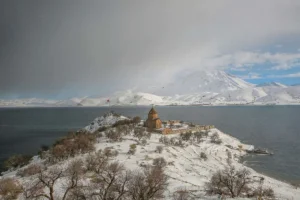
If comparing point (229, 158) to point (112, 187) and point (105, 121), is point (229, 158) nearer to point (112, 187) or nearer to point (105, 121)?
point (112, 187)

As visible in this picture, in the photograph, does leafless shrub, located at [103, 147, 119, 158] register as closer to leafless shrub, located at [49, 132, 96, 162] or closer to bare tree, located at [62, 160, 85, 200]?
leafless shrub, located at [49, 132, 96, 162]

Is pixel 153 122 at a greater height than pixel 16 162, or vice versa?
pixel 153 122

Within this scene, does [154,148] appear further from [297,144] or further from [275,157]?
[297,144]

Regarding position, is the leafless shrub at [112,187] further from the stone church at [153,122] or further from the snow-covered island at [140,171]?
the stone church at [153,122]

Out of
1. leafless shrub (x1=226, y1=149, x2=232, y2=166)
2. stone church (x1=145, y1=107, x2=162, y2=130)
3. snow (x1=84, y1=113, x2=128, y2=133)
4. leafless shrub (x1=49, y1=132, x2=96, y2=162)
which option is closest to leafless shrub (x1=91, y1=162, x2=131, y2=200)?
leafless shrub (x1=49, y1=132, x2=96, y2=162)

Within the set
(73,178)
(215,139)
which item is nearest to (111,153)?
(73,178)

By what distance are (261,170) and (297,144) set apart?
3830cm

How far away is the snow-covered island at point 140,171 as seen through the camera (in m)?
26.0

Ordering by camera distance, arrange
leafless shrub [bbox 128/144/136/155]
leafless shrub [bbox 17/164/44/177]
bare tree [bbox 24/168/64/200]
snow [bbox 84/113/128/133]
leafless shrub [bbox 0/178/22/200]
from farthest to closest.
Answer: snow [bbox 84/113/128/133], leafless shrub [bbox 128/144/136/155], leafless shrub [bbox 17/164/44/177], leafless shrub [bbox 0/178/22/200], bare tree [bbox 24/168/64/200]

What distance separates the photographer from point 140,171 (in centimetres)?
4194

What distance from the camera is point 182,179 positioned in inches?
1661

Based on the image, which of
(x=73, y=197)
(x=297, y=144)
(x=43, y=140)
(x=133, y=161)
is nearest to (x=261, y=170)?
(x=133, y=161)

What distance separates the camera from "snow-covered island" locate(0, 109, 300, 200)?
2605cm

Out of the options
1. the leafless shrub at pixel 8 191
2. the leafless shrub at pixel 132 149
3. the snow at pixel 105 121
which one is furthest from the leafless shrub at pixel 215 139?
the leafless shrub at pixel 8 191
